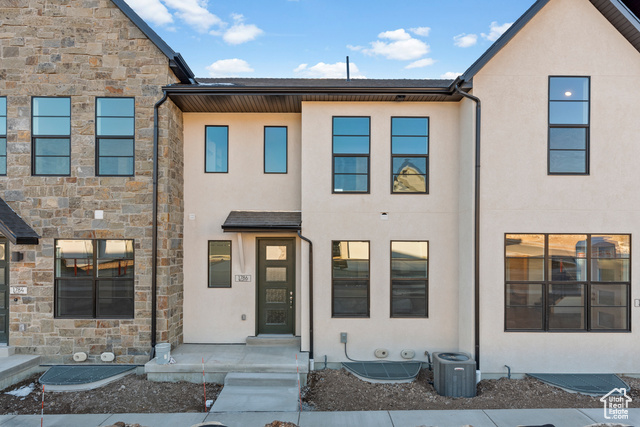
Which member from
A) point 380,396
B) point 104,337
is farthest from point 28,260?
point 380,396

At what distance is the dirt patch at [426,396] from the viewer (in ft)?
19.4

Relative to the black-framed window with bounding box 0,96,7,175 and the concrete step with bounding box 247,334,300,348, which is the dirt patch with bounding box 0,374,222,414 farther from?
the black-framed window with bounding box 0,96,7,175

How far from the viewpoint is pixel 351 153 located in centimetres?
770

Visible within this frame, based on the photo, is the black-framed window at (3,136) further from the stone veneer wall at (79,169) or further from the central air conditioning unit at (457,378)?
the central air conditioning unit at (457,378)

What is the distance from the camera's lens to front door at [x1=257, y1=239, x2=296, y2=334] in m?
8.30

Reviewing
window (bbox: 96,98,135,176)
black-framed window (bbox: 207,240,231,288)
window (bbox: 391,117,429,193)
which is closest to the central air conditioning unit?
window (bbox: 391,117,429,193)

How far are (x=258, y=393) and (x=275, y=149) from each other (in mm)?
5080

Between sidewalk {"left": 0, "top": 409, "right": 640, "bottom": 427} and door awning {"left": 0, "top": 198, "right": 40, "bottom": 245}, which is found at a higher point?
door awning {"left": 0, "top": 198, "right": 40, "bottom": 245}

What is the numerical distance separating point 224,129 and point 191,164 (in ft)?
3.63

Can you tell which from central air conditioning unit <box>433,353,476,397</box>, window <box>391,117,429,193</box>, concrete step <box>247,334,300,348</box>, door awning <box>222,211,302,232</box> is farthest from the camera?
concrete step <box>247,334,300,348</box>

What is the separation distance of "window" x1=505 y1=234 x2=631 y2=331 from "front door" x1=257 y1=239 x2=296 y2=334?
4501 mm

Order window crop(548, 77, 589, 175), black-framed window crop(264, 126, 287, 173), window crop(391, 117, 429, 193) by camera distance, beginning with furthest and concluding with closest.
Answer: black-framed window crop(264, 126, 287, 173) < window crop(391, 117, 429, 193) < window crop(548, 77, 589, 175)

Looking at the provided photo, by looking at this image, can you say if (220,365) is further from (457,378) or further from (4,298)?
(4,298)

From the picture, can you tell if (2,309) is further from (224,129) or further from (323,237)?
(323,237)
